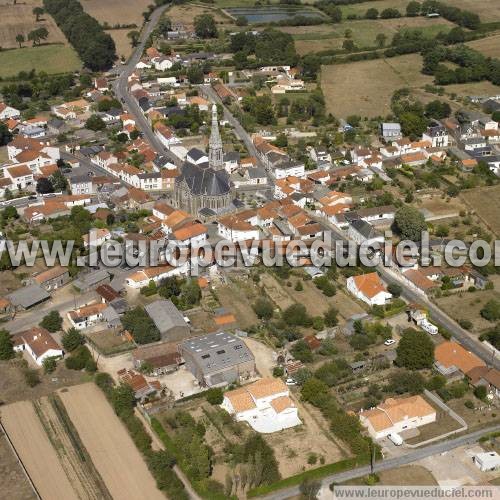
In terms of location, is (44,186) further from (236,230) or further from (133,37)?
(133,37)

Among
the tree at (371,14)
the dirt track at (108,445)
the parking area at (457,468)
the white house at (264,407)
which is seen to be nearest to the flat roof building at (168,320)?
the dirt track at (108,445)

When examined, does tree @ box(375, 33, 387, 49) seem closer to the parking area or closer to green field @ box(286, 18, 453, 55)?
green field @ box(286, 18, 453, 55)

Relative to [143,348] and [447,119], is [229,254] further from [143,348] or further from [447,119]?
[447,119]

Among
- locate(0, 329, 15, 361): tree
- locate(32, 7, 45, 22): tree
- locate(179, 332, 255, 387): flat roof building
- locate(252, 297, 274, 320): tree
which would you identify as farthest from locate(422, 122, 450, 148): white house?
locate(32, 7, 45, 22): tree

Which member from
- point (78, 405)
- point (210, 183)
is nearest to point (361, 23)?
point (210, 183)

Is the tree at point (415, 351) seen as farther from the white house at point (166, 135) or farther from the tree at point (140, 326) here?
the white house at point (166, 135)

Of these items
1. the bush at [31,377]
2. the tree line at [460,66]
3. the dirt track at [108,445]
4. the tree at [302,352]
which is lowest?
the dirt track at [108,445]
